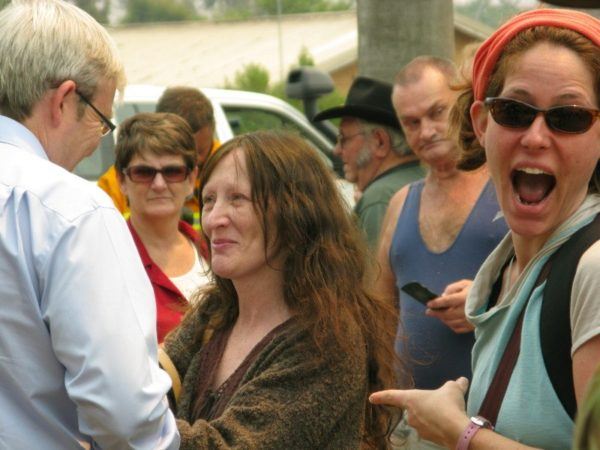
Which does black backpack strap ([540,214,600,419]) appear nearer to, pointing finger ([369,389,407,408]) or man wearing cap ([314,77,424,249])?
pointing finger ([369,389,407,408])

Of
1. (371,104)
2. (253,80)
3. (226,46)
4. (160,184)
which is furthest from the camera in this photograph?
(226,46)

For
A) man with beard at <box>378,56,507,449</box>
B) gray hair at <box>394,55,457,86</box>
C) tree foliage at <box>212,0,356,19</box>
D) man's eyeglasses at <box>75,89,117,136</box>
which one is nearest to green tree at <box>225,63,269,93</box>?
tree foliage at <box>212,0,356,19</box>

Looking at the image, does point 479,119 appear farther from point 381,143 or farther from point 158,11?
point 158,11

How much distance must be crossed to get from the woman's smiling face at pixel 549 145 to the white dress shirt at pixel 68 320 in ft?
2.86

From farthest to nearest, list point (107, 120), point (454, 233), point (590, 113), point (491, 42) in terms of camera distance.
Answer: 1. point (454, 233)
2. point (107, 120)
3. point (491, 42)
4. point (590, 113)

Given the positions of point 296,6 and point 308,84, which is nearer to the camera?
point 308,84

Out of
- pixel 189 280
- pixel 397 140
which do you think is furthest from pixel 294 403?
pixel 397 140

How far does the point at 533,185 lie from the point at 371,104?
11.4 feet

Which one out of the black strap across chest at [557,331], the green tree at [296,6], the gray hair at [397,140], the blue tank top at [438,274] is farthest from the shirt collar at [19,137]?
the green tree at [296,6]

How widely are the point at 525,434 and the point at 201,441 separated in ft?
2.97

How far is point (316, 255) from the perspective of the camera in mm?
3145

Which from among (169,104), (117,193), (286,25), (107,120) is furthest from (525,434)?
(286,25)

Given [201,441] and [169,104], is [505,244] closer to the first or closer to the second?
[201,441]

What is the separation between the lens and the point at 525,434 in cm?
219
